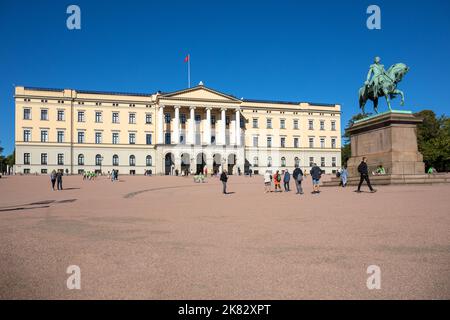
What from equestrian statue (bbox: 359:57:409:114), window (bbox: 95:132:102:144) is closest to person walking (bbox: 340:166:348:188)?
equestrian statue (bbox: 359:57:409:114)

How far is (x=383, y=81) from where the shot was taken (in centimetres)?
2342

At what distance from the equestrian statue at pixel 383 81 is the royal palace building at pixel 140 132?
4585 centimetres

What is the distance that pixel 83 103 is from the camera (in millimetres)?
71500

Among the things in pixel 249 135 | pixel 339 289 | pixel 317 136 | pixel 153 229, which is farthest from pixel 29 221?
pixel 317 136

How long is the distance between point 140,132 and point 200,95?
14717 mm

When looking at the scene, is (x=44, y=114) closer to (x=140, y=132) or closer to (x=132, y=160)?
(x=140, y=132)

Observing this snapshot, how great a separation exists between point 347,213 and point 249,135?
2726 inches

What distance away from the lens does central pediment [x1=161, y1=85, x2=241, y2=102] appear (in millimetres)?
70688

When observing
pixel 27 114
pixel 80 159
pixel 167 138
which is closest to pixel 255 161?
pixel 167 138

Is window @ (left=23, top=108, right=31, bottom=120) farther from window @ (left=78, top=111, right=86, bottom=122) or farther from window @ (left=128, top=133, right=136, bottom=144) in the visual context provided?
window @ (left=128, top=133, right=136, bottom=144)

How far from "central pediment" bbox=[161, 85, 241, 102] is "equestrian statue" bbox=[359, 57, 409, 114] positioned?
164 ft

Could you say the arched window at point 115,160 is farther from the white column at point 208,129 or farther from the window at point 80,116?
the white column at point 208,129

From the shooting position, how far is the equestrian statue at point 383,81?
23297 mm

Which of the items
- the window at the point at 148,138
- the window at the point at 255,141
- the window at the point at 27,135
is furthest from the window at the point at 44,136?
the window at the point at 255,141
